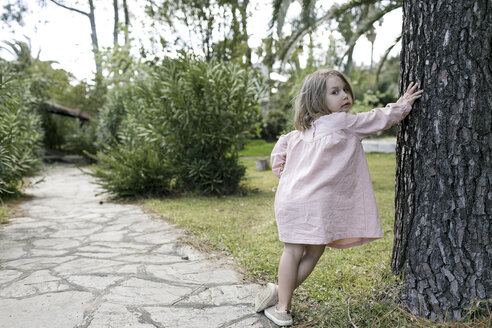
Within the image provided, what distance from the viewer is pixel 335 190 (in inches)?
84.6

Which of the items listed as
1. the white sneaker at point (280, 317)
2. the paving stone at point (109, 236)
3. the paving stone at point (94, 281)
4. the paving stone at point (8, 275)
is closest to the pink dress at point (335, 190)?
the white sneaker at point (280, 317)

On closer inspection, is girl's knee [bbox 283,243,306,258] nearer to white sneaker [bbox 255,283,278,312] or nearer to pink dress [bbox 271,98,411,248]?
pink dress [bbox 271,98,411,248]

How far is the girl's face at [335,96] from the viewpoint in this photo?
2.28 metres

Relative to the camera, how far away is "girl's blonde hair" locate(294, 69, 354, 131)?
2293mm

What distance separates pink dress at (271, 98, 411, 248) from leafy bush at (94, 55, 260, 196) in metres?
4.49

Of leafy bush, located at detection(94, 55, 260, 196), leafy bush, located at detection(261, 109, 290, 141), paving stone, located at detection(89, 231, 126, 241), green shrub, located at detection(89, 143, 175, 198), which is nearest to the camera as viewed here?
paving stone, located at detection(89, 231, 126, 241)

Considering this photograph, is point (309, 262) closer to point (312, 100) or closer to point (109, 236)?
point (312, 100)

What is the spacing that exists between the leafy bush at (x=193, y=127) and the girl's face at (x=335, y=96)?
4.36m

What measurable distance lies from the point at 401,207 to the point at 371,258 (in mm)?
1302

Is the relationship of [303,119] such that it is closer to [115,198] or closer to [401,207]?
[401,207]

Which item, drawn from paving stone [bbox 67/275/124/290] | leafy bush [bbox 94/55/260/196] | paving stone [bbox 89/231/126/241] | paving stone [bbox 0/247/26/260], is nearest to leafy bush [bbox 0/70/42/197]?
paving stone [bbox 0/247/26/260]

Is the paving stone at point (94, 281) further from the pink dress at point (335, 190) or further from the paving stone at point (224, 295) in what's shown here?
the pink dress at point (335, 190)

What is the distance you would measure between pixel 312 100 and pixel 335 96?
5.0 inches

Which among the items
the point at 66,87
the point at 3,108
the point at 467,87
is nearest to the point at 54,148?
the point at 66,87
